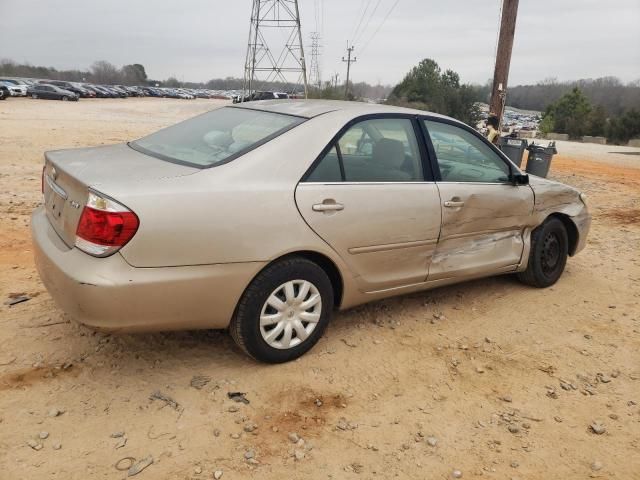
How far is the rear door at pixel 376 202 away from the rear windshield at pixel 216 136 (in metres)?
0.40

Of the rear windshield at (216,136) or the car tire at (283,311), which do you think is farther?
the rear windshield at (216,136)

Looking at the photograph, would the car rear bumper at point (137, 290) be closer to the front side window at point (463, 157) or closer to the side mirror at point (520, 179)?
the front side window at point (463, 157)

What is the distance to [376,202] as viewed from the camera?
11.4 ft

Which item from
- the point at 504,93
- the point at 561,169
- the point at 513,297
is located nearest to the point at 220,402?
the point at 513,297

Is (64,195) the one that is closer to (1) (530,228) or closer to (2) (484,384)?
(2) (484,384)

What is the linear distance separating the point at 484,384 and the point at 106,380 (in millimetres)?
2237

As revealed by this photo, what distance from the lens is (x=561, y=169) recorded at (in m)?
15.5

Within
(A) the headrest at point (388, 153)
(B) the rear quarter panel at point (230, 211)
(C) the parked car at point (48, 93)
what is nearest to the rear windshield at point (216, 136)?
(B) the rear quarter panel at point (230, 211)

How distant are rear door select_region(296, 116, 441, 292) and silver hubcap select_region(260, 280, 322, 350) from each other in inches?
13.0

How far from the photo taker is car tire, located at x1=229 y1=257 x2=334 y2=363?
3.06m

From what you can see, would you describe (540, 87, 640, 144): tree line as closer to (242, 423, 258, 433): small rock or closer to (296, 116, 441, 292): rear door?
(296, 116, 441, 292): rear door

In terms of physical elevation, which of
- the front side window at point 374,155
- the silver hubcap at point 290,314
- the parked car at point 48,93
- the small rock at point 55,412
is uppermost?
the parked car at point 48,93

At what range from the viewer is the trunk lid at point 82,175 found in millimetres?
2812

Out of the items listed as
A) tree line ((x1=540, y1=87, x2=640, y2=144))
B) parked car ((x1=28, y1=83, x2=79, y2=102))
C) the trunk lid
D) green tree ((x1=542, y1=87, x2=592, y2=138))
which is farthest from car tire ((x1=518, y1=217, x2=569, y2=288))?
parked car ((x1=28, y1=83, x2=79, y2=102))
